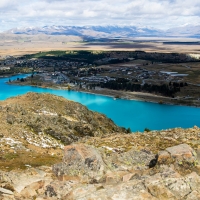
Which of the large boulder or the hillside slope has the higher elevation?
the large boulder

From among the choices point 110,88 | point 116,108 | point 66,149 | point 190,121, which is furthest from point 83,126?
point 110,88

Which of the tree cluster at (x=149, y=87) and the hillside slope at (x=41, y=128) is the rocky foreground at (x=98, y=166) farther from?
the tree cluster at (x=149, y=87)

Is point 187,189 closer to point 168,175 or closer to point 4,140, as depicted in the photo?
point 168,175

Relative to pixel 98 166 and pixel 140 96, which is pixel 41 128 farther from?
pixel 140 96

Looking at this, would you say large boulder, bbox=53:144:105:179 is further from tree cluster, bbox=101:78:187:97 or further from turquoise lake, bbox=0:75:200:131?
tree cluster, bbox=101:78:187:97

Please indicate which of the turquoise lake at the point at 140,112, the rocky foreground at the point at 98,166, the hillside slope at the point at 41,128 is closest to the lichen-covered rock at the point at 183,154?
the rocky foreground at the point at 98,166

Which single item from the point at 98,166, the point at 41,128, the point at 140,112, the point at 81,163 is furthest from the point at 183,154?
the point at 140,112

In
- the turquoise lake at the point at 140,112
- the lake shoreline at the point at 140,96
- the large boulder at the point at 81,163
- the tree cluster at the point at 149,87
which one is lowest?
the turquoise lake at the point at 140,112

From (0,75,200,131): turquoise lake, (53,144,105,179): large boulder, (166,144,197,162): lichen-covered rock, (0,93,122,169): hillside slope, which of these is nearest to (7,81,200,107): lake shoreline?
(0,75,200,131): turquoise lake
